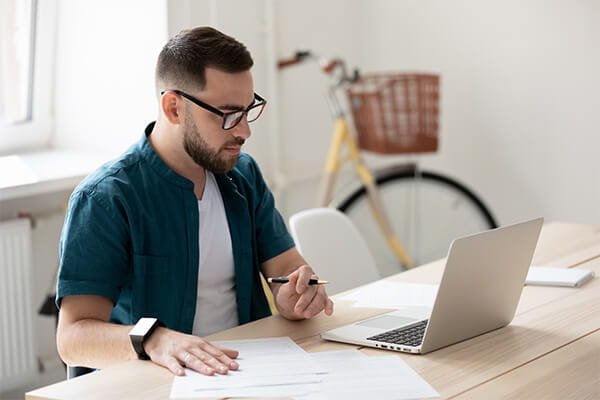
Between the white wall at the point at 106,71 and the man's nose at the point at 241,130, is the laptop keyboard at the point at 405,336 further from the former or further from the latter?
the white wall at the point at 106,71

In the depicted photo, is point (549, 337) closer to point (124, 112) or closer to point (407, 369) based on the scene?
point (407, 369)

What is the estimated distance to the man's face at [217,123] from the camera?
176 centimetres

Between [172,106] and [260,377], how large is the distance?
657 millimetres

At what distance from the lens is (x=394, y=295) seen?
1.91 metres

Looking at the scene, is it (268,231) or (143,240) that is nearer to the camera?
(143,240)

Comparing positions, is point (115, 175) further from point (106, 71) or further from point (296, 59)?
point (296, 59)

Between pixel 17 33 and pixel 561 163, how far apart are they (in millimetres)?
2208

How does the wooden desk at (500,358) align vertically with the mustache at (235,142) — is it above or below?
below

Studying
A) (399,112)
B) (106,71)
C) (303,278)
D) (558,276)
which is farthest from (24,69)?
(558,276)

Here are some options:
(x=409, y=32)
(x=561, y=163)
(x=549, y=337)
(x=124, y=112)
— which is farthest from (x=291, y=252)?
(x=409, y=32)

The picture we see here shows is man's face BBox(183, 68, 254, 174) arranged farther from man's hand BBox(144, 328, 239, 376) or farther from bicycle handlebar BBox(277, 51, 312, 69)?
bicycle handlebar BBox(277, 51, 312, 69)

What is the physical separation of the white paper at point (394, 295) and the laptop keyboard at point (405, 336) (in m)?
0.18

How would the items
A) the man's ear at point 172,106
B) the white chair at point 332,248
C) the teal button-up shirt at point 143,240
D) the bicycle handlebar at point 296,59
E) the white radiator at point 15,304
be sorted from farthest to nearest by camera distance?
the bicycle handlebar at point 296,59
the white radiator at point 15,304
the white chair at point 332,248
the man's ear at point 172,106
the teal button-up shirt at point 143,240

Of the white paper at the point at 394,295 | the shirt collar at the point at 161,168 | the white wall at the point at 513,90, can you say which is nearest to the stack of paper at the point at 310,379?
the white paper at the point at 394,295
